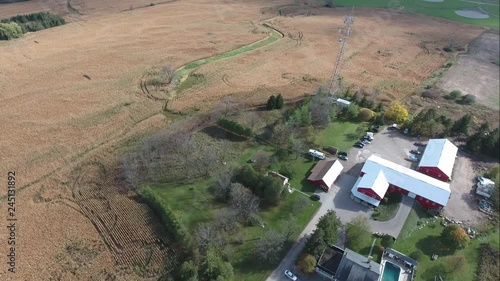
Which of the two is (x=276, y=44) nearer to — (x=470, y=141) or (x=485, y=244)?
(x=470, y=141)

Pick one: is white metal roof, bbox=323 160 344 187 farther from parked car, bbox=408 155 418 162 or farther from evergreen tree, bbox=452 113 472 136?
evergreen tree, bbox=452 113 472 136

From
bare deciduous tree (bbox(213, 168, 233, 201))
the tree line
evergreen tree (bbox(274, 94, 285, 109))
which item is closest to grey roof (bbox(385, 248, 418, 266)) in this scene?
bare deciduous tree (bbox(213, 168, 233, 201))

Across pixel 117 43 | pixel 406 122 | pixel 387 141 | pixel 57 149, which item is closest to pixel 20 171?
pixel 57 149

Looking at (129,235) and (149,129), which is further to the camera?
(149,129)

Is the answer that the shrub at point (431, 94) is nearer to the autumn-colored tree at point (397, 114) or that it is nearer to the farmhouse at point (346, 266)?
the autumn-colored tree at point (397, 114)

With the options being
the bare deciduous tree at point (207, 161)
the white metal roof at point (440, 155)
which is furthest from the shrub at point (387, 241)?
the bare deciduous tree at point (207, 161)
